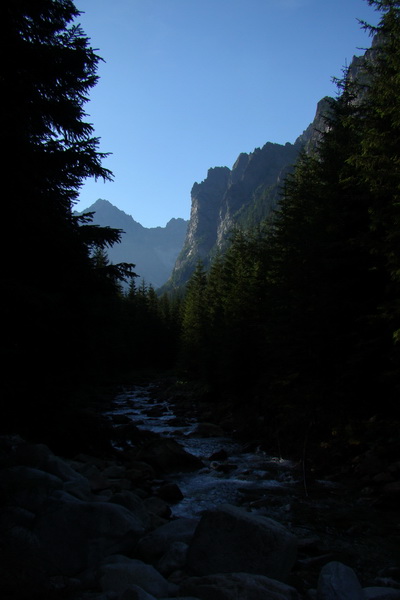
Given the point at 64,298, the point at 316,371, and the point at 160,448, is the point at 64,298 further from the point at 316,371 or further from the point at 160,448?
the point at 316,371

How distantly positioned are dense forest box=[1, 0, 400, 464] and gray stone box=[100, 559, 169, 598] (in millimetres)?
2522

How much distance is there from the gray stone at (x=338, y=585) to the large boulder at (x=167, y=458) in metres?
8.78

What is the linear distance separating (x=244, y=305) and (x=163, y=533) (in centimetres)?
1791

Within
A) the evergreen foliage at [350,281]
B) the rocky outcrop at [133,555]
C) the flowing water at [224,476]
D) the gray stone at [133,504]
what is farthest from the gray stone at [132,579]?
the evergreen foliage at [350,281]

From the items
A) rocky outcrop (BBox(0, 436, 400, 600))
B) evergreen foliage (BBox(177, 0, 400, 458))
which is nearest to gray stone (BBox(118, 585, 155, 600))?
rocky outcrop (BBox(0, 436, 400, 600))

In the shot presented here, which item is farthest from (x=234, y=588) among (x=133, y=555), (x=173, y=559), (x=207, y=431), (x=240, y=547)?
(x=207, y=431)

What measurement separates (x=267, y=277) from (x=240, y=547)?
58.5 ft

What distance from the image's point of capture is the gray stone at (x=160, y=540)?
579cm

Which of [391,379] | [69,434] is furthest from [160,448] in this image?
[391,379]

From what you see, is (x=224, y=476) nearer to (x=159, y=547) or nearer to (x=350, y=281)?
(x=159, y=547)

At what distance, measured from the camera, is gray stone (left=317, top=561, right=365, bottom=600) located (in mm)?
4527

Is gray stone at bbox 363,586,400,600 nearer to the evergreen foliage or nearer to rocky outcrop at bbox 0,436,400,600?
rocky outcrop at bbox 0,436,400,600

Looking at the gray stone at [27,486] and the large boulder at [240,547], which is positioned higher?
the gray stone at [27,486]

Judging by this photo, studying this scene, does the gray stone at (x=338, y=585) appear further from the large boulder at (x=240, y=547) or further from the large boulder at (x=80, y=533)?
the large boulder at (x=80, y=533)
